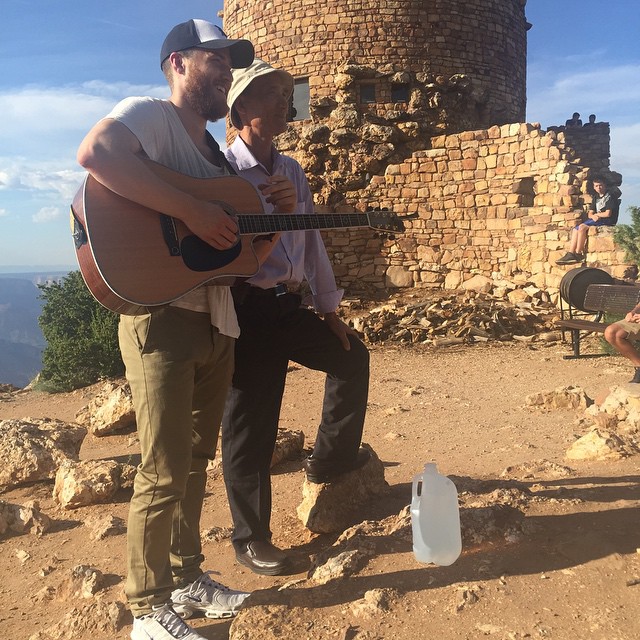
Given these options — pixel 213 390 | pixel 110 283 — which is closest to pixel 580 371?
pixel 213 390

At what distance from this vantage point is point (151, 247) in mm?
1935

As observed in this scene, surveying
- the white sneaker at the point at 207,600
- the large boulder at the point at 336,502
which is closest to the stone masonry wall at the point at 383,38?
the large boulder at the point at 336,502

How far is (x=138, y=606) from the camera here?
6.71 feet

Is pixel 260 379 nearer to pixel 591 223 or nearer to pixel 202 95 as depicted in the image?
pixel 202 95

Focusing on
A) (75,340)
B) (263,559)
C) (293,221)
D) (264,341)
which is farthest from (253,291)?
(75,340)

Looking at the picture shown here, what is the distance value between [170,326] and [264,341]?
63cm

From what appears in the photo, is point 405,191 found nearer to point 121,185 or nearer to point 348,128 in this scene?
point 348,128

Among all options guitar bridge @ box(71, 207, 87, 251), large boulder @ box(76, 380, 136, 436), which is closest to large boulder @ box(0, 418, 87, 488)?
large boulder @ box(76, 380, 136, 436)

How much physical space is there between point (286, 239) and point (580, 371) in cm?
517

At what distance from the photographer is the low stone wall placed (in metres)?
9.91

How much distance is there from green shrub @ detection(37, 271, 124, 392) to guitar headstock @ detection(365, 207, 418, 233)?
6617 millimetres

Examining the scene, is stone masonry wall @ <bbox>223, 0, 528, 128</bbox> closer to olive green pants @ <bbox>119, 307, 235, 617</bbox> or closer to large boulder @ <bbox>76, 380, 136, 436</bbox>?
large boulder @ <bbox>76, 380, 136, 436</bbox>

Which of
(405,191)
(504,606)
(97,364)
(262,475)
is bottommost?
(97,364)

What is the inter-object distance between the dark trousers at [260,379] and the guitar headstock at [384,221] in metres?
0.53
